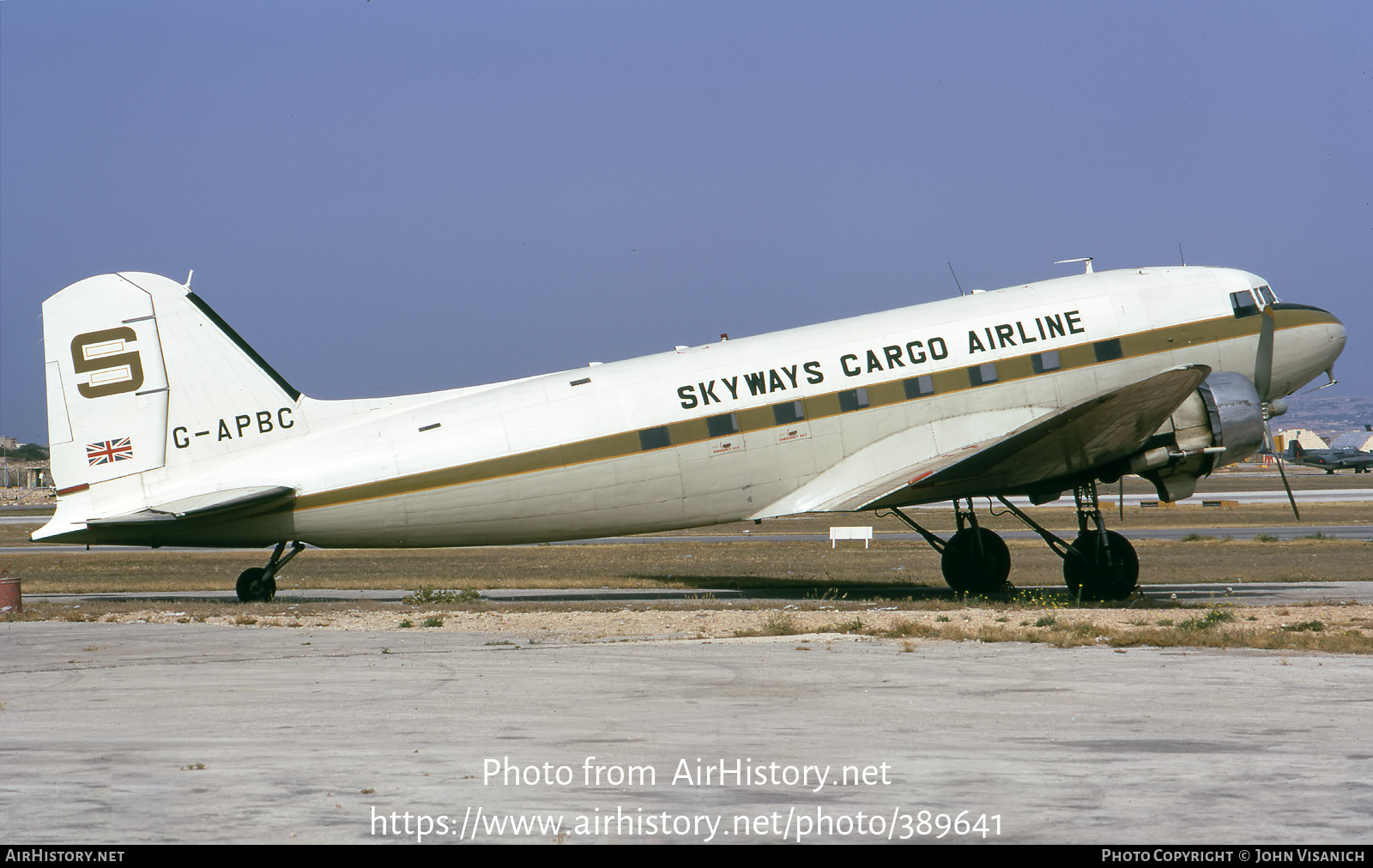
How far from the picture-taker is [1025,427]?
56.6 feet

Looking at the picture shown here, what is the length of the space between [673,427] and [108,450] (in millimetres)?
8676

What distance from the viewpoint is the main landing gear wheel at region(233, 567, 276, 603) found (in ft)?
63.6

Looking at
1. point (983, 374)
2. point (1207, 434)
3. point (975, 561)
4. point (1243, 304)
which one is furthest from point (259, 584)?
point (1243, 304)

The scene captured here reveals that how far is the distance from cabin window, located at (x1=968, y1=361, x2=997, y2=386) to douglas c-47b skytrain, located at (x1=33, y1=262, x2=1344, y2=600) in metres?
0.06

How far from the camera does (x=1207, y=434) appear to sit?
17766 mm

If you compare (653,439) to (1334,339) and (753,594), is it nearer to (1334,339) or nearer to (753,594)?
(753,594)

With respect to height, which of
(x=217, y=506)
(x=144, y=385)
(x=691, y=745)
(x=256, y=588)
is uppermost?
(x=144, y=385)

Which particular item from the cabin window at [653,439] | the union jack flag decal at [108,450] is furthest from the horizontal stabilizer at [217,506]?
the cabin window at [653,439]

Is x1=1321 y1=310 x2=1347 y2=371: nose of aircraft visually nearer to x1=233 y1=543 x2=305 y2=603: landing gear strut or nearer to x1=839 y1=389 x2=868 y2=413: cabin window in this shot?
x1=839 y1=389 x2=868 y2=413: cabin window

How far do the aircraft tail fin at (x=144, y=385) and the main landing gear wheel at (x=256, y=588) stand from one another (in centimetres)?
241

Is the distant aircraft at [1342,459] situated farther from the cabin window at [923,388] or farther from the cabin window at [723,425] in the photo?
the cabin window at [723,425]

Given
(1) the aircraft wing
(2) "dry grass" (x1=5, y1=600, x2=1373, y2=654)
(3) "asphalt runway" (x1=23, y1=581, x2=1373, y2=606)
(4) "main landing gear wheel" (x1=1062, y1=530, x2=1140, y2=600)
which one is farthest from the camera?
(3) "asphalt runway" (x1=23, y1=581, x2=1373, y2=606)

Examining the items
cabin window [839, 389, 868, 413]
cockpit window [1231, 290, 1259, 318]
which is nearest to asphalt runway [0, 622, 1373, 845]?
cabin window [839, 389, 868, 413]
